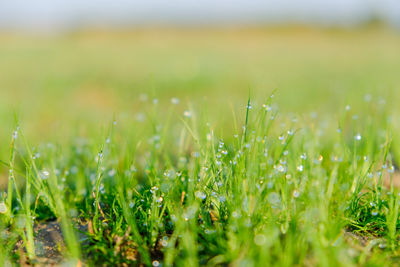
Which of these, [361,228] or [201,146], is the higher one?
[201,146]

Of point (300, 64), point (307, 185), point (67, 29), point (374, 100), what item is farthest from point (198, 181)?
point (67, 29)

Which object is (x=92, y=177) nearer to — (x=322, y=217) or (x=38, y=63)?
(x=322, y=217)

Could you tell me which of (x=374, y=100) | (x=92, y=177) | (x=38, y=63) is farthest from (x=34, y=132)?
(x=38, y=63)

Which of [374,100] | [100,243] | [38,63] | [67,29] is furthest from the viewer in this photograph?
[67,29]

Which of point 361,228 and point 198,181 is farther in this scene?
point 198,181

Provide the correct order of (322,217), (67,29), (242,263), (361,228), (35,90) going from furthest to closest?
1. (67,29)
2. (35,90)
3. (361,228)
4. (322,217)
5. (242,263)

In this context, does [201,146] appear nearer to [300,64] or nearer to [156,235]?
[156,235]

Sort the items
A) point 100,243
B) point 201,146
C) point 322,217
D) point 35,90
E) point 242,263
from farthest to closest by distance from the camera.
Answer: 1. point 35,90
2. point 201,146
3. point 100,243
4. point 322,217
5. point 242,263

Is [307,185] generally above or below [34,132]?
above

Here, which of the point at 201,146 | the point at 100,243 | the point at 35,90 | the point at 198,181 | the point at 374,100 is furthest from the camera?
the point at 35,90

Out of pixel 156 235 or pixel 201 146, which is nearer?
pixel 156 235
